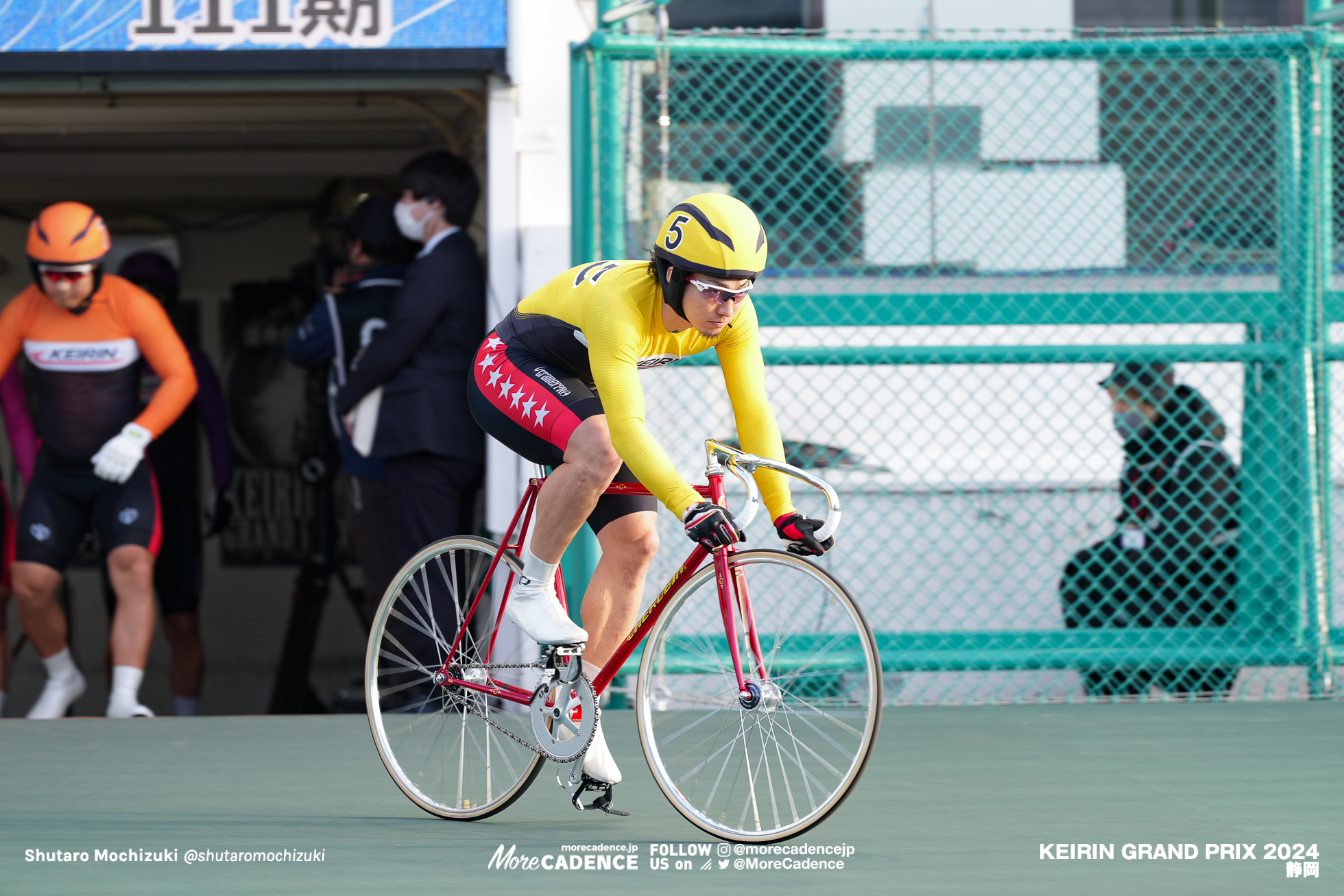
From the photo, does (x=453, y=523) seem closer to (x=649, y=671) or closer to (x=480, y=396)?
(x=480, y=396)

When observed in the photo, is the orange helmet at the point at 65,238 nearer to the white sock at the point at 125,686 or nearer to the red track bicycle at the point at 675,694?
the white sock at the point at 125,686

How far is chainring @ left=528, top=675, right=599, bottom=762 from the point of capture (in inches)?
145

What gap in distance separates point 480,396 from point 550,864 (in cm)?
120

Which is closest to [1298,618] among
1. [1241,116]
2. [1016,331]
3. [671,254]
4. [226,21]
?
[1016,331]

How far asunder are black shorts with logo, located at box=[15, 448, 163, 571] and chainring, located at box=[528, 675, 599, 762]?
291 centimetres

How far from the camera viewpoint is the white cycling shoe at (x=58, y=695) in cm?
603

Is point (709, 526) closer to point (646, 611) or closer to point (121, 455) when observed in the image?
point (646, 611)

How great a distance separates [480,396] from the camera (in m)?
3.94

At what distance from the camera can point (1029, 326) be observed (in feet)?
19.3

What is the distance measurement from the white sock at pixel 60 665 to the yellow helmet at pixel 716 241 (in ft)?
12.5

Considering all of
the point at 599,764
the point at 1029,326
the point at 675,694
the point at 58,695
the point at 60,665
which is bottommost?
the point at 58,695

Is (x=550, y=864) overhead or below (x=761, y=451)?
below

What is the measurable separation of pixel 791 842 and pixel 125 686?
131 inches

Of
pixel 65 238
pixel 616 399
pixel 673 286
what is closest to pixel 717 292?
pixel 673 286
